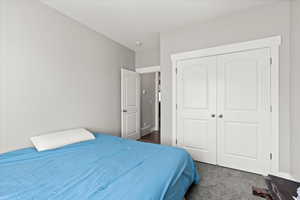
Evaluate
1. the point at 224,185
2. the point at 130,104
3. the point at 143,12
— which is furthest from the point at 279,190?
the point at 130,104

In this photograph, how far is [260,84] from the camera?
7.08 feet

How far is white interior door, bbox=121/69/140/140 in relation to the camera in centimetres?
354

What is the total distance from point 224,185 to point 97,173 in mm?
1722

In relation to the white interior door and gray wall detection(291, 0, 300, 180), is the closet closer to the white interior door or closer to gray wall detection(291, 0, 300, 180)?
gray wall detection(291, 0, 300, 180)

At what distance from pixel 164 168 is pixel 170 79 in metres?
2.00

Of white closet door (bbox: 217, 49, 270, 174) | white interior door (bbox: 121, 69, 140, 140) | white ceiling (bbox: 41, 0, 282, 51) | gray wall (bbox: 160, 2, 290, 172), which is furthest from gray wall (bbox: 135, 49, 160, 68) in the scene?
white closet door (bbox: 217, 49, 270, 174)

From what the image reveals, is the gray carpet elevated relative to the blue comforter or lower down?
lower down

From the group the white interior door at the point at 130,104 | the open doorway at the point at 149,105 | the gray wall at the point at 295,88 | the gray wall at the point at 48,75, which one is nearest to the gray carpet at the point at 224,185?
the gray wall at the point at 295,88

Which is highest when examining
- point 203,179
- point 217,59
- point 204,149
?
point 217,59

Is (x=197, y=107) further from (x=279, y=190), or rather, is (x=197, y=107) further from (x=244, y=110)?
(x=279, y=190)

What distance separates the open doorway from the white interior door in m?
0.72

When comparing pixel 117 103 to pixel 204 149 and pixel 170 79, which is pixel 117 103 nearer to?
pixel 170 79

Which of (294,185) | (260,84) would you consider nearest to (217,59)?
(260,84)

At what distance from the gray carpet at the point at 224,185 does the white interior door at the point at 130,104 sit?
1.96m
